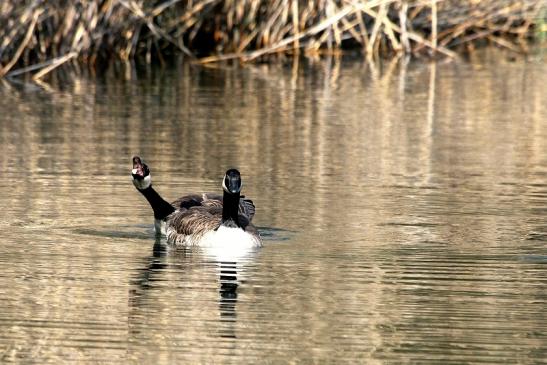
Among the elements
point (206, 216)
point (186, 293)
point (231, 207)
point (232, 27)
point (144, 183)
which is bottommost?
point (186, 293)

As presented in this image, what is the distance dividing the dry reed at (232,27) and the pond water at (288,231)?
2765mm

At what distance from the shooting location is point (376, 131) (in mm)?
17672

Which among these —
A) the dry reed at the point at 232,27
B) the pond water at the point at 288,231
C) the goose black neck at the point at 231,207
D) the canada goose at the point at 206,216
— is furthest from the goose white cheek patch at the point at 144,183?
the dry reed at the point at 232,27

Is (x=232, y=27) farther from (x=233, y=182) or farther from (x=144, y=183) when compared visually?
(x=233, y=182)

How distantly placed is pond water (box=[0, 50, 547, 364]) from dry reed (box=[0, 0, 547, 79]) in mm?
2765

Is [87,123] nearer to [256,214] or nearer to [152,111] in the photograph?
[152,111]

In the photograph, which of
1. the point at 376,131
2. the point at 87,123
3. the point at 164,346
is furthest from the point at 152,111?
the point at 164,346

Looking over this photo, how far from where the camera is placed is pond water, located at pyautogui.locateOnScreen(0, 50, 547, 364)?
8.17 m

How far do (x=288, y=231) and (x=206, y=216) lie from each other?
630mm

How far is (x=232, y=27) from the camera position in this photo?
1101 inches

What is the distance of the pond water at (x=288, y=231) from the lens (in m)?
8.17

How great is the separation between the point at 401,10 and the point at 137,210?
47.6ft

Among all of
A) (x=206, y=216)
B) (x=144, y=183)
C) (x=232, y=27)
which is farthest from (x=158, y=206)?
(x=232, y=27)

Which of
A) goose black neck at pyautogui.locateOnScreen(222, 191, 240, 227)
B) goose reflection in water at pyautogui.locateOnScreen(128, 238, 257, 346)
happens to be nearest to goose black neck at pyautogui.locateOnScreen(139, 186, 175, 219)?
goose reflection in water at pyautogui.locateOnScreen(128, 238, 257, 346)
